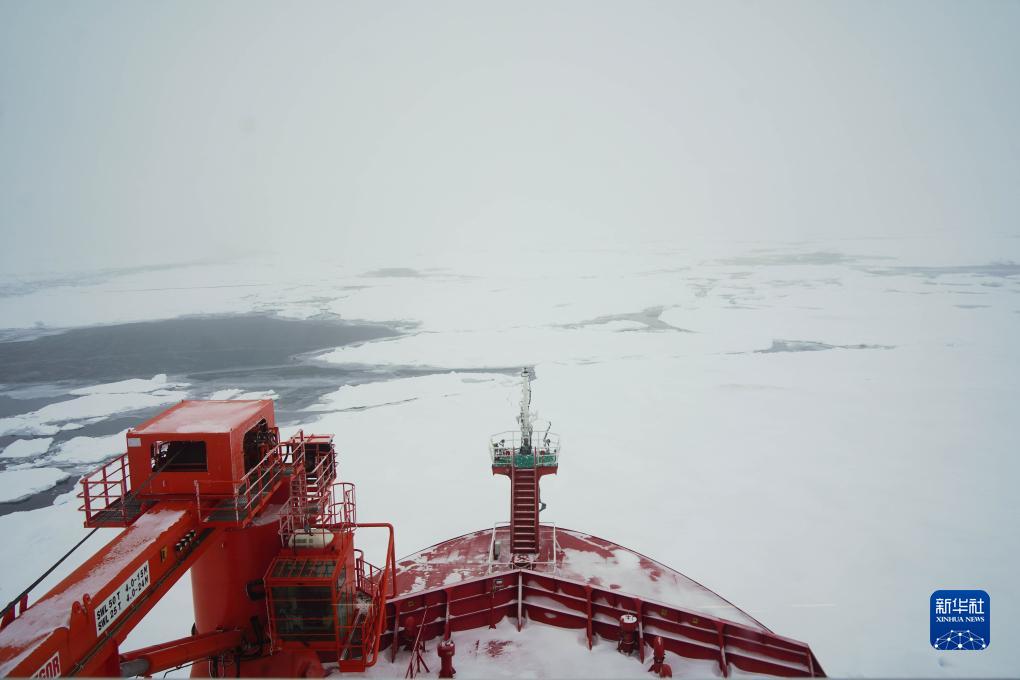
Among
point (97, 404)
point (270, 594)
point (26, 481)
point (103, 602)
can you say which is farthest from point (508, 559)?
point (97, 404)

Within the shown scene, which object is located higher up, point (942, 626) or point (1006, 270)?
point (1006, 270)

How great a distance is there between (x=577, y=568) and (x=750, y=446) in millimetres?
8726

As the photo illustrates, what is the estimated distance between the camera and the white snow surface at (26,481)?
14.3 m

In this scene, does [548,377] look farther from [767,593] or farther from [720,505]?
[767,593]

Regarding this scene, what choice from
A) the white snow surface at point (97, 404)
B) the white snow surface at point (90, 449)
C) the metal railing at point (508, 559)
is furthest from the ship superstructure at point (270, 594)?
the white snow surface at point (97, 404)

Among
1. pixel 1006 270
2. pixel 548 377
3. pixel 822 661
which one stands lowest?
pixel 822 661

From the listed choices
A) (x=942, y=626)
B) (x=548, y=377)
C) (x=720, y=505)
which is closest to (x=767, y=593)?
(x=942, y=626)

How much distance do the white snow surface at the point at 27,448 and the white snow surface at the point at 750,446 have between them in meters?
1.15

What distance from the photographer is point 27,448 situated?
678 inches

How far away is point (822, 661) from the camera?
8.62 meters

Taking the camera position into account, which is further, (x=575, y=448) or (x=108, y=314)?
(x=108, y=314)

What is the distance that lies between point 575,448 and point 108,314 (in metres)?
40.2

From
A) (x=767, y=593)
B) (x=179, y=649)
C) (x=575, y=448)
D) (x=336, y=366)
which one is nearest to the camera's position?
(x=179, y=649)

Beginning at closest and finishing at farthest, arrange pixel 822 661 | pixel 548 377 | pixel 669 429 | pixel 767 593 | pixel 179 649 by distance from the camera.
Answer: pixel 179 649 → pixel 822 661 → pixel 767 593 → pixel 669 429 → pixel 548 377
